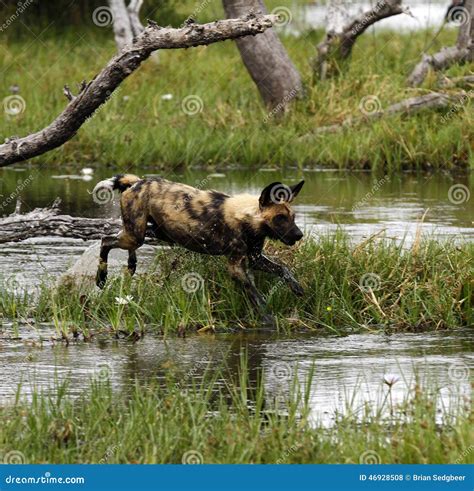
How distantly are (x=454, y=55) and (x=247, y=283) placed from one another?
11.3 metres

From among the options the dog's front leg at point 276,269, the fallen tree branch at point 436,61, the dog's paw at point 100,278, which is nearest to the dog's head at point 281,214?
the dog's front leg at point 276,269

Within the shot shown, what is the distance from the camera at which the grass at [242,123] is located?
1878cm

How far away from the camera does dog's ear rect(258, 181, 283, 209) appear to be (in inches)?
398

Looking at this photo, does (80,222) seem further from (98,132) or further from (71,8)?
(71,8)

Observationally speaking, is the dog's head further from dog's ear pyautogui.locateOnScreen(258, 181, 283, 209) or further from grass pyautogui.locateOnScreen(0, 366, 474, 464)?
grass pyautogui.locateOnScreen(0, 366, 474, 464)

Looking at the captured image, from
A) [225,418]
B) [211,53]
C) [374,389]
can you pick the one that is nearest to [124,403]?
[225,418]

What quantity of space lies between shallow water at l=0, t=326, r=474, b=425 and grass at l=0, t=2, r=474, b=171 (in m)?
8.59

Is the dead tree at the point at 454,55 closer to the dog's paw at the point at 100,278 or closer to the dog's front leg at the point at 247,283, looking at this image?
the dog's paw at the point at 100,278

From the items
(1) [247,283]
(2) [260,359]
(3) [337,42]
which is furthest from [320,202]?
(2) [260,359]

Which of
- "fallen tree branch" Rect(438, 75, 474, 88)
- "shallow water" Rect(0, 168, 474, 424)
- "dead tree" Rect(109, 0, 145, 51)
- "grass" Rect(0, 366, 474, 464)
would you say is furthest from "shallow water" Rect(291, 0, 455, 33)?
"grass" Rect(0, 366, 474, 464)

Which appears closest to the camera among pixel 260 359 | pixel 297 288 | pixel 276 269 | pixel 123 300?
pixel 260 359

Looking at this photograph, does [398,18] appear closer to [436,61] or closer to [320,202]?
[436,61]

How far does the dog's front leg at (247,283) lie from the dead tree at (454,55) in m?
10.6

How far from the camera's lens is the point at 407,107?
63.3 feet
